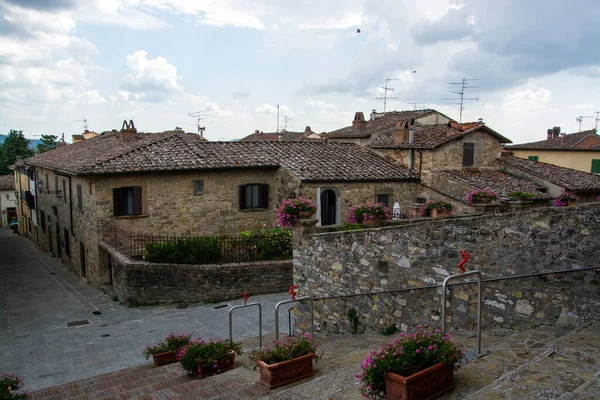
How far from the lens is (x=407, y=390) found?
15.8 ft

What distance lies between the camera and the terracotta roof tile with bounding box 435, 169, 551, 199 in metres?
20.1

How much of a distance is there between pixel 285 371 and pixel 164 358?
14.0 feet

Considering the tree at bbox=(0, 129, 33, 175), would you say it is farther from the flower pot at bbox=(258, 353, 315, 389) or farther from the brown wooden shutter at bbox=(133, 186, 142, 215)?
the flower pot at bbox=(258, 353, 315, 389)

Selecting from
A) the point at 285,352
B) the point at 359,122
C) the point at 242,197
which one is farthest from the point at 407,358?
the point at 359,122

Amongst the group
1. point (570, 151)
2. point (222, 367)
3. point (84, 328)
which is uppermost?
point (570, 151)

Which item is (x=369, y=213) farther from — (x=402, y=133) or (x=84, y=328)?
(x=402, y=133)

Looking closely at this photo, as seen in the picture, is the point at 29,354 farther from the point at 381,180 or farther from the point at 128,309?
the point at 381,180

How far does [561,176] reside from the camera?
2166 cm

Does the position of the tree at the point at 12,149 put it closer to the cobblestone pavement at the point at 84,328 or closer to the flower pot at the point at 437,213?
the cobblestone pavement at the point at 84,328

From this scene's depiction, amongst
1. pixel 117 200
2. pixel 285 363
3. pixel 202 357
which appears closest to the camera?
pixel 285 363

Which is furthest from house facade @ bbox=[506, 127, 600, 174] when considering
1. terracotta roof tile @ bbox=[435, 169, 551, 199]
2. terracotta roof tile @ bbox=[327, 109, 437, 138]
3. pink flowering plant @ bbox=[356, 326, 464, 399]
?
pink flowering plant @ bbox=[356, 326, 464, 399]

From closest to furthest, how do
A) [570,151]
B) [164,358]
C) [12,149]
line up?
[164,358] → [570,151] → [12,149]

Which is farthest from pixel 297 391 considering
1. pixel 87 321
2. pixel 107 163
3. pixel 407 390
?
pixel 107 163

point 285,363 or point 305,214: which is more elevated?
point 305,214
